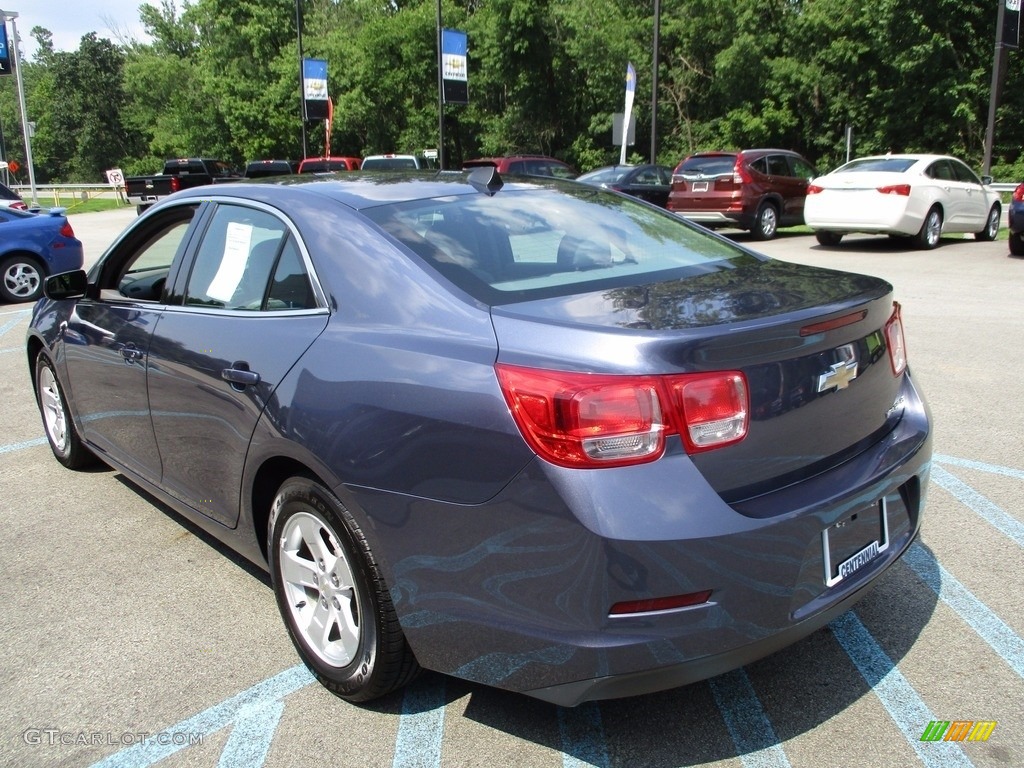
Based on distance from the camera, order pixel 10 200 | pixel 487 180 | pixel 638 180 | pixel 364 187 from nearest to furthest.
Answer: pixel 364 187 → pixel 487 180 → pixel 10 200 → pixel 638 180

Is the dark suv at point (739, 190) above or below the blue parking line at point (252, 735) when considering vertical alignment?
above

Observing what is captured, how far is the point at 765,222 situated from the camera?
18.6 metres

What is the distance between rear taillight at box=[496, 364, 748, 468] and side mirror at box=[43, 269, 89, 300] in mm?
3045

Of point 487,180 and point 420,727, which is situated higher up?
point 487,180

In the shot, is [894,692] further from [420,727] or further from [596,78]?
[596,78]

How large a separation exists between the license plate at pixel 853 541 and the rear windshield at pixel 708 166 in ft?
53.5

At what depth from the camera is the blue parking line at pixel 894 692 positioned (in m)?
2.59

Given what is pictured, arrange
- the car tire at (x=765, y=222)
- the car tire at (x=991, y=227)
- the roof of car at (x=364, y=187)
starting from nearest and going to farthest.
Result: the roof of car at (x=364, y=187) < the car tire at (x=991, y=227) < the car tire at (x=765, y=222)

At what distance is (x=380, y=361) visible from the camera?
2.69m

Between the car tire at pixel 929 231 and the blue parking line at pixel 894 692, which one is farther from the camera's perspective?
the car tire at pixel 929 231

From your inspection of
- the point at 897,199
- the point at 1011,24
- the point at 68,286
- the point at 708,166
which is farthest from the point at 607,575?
the point at 1011,24

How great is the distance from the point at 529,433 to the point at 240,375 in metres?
1.29

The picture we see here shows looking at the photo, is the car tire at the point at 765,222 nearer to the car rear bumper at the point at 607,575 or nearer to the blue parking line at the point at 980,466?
the blue parking line at the point at 980,466

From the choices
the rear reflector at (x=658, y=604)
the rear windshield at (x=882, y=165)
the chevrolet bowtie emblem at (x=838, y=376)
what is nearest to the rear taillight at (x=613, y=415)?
the rear reflector at (x=658, y=604)
